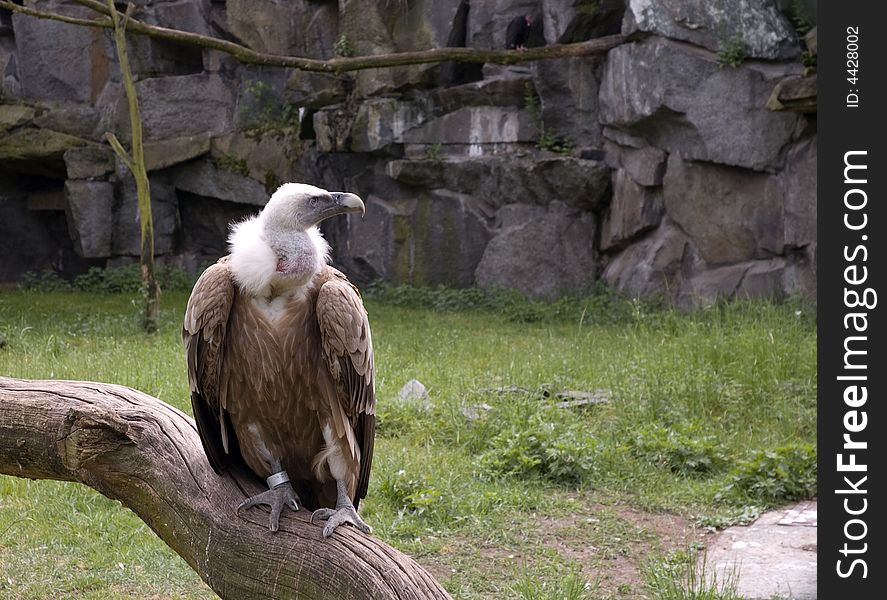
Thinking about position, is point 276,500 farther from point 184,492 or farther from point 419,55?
point 419,55

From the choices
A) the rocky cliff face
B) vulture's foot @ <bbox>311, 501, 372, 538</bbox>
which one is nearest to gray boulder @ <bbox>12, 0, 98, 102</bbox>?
the rocky cliff face

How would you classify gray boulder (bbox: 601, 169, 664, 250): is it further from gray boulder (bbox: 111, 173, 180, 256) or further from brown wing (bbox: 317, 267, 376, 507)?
brown wing (bbox: 317, 267, 376, 507)

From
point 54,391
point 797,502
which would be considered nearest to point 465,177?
point 797,502

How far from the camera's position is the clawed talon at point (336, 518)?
253 centimetres

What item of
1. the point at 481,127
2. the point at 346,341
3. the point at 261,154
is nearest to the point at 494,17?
the point at 481,127

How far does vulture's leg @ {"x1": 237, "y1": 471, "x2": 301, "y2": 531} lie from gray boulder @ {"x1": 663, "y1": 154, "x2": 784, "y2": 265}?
6.28 metres

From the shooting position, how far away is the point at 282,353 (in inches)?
106

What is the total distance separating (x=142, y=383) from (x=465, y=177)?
15.3 feet

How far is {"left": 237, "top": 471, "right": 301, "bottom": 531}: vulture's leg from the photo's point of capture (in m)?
2.62

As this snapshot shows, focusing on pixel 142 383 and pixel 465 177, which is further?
pixel 465 177

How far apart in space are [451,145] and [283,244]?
719 cm
